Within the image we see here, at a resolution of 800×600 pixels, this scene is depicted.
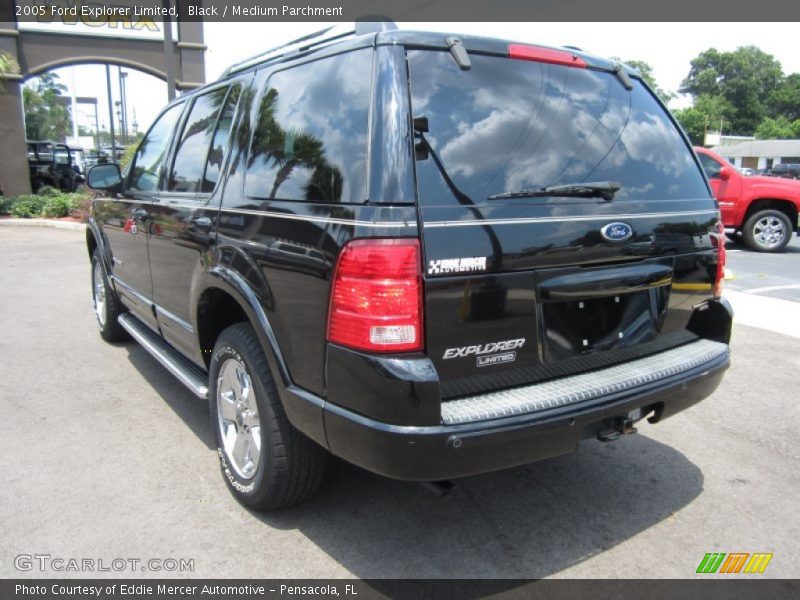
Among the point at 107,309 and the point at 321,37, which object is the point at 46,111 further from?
the point at 321,37

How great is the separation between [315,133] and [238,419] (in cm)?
144

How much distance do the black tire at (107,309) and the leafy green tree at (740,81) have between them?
137m

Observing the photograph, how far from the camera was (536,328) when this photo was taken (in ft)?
8.23

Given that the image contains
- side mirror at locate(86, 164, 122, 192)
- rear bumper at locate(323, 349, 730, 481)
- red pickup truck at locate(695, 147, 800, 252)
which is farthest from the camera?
red pickup truck at locate(695, 147, 800, 252)

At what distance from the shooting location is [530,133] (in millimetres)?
2600

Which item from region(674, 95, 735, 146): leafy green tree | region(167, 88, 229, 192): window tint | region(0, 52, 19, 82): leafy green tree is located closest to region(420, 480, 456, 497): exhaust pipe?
region(167, 88, 229, 192): window tint

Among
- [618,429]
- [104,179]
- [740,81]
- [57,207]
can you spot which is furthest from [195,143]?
[740,81]

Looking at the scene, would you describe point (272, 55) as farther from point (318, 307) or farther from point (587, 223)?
point (587, 223)

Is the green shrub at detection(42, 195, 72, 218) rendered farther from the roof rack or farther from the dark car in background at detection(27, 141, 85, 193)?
the roof rack

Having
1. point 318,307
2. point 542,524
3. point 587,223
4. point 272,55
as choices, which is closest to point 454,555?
point 542,524

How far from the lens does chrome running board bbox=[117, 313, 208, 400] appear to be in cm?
352

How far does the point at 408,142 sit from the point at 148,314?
2807 millimetres

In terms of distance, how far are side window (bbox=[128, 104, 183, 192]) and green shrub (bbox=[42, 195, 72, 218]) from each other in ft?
41.6

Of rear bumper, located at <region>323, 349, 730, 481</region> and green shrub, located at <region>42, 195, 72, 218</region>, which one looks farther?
green shrub, located at <region>42, 195, 72, 218</region>
